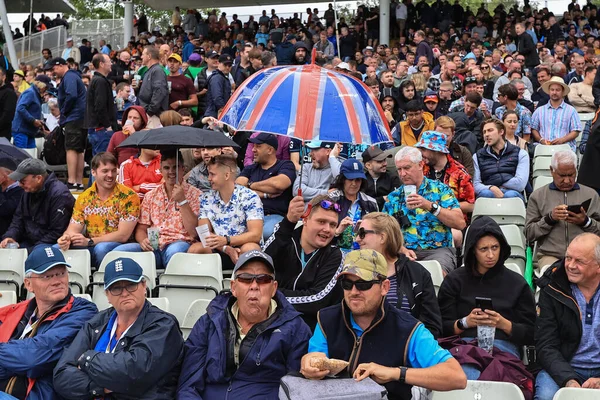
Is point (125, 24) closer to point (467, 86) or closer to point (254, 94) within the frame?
point (467, 86)

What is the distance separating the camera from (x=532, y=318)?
5.38 metres

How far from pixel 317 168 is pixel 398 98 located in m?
3.94

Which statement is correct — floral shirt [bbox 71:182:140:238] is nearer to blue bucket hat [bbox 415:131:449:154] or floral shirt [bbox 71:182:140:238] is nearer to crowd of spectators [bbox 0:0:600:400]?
crowd of spectators [bbox 0:0:600:400]

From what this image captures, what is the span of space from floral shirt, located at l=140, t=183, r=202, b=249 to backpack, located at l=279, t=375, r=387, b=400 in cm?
377

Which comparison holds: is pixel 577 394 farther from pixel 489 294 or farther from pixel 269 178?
pixel 269 178

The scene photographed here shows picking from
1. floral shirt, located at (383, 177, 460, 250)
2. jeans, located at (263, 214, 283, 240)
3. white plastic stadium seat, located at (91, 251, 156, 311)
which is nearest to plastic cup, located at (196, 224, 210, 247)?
white plastic stadium seat, located at (91, 251, 156, 311)

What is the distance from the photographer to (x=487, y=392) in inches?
170

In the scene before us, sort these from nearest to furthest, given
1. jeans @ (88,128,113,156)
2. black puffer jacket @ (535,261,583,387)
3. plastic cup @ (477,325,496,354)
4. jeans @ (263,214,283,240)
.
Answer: black puffer jacket @ (535,261,583,387), plastic cup @ (477,325,496,354), jeans @ (263,214,283,240), jeans @ (88,128,113,156)

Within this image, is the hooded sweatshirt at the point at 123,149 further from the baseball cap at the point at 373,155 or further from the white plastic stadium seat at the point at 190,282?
the white plastic stadium seat at the point at 190,282

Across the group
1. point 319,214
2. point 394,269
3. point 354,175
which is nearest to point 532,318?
point 394,269

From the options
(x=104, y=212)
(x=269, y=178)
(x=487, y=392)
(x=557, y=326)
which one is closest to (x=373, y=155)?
(x=269, y=178)

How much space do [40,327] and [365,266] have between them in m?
2.19

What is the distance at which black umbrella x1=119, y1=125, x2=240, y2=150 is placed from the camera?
6.95 metres

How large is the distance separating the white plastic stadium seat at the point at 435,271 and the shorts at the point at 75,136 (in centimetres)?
636
